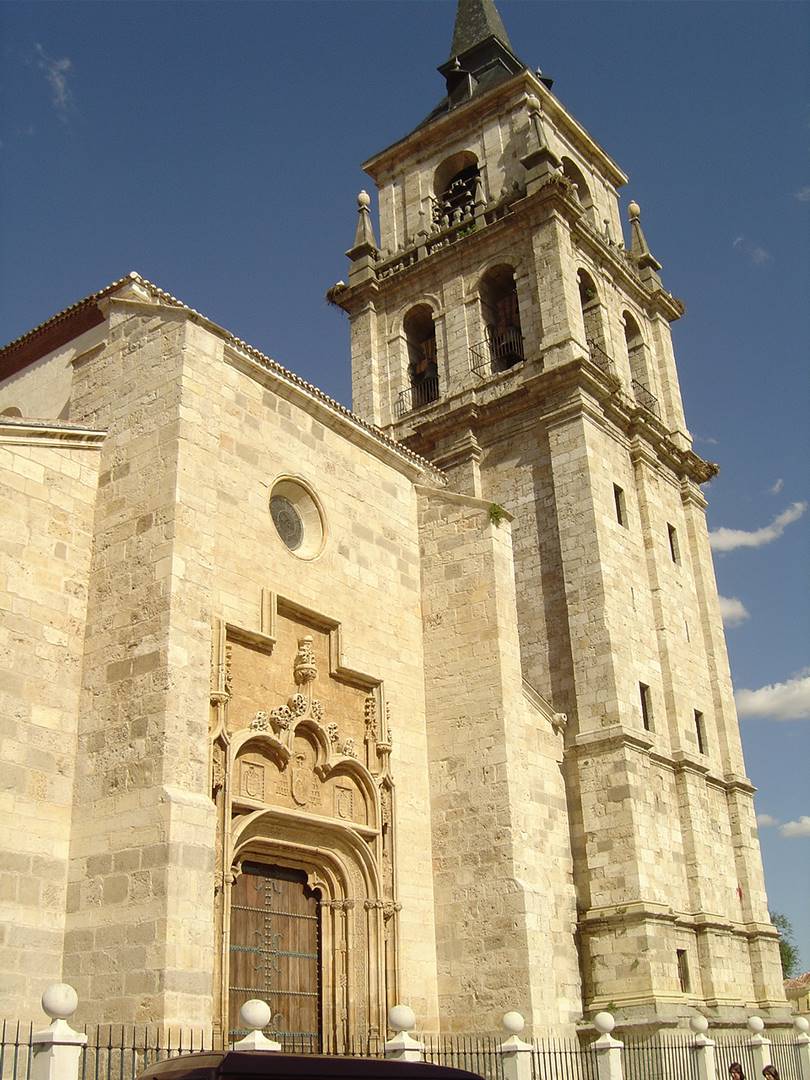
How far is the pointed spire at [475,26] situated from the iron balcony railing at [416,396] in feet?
32.8

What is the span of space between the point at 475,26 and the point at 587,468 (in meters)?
15.7

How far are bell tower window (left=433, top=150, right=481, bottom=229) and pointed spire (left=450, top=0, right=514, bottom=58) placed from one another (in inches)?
174

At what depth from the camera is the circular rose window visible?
14.3 m

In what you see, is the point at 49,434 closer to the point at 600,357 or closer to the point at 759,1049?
the point at 759,1049

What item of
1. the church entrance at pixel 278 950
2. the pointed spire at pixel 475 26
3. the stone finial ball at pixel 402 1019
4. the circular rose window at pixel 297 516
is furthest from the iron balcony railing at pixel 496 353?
the stone finial ball at pixel 402 1019

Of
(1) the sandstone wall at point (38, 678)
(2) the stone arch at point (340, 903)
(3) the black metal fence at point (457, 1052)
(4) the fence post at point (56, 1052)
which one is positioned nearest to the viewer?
(4) the fence post at point (56, 1052)

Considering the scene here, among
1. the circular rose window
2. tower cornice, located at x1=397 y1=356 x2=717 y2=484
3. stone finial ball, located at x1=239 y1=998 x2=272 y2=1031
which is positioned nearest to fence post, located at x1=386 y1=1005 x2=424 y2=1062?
stone finial ball, located at x1=239 y1=998 x2=272 y2=1031

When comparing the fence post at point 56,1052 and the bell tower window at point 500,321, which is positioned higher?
the bell tower window at point 500,321

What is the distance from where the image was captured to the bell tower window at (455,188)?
2512cm

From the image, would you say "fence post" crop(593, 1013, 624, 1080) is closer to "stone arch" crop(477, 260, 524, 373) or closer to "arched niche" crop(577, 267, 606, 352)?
"stone arch" crop(477, 260, 524, 373)

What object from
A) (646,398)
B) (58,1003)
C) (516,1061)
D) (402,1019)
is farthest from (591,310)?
(58,1003)

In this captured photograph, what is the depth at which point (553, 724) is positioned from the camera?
17.9m

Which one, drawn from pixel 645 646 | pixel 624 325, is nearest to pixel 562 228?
pixel 624 325

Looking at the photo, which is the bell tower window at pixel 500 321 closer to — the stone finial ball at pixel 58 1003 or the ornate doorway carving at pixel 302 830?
the ornate doorway carving at pixel 302 830
